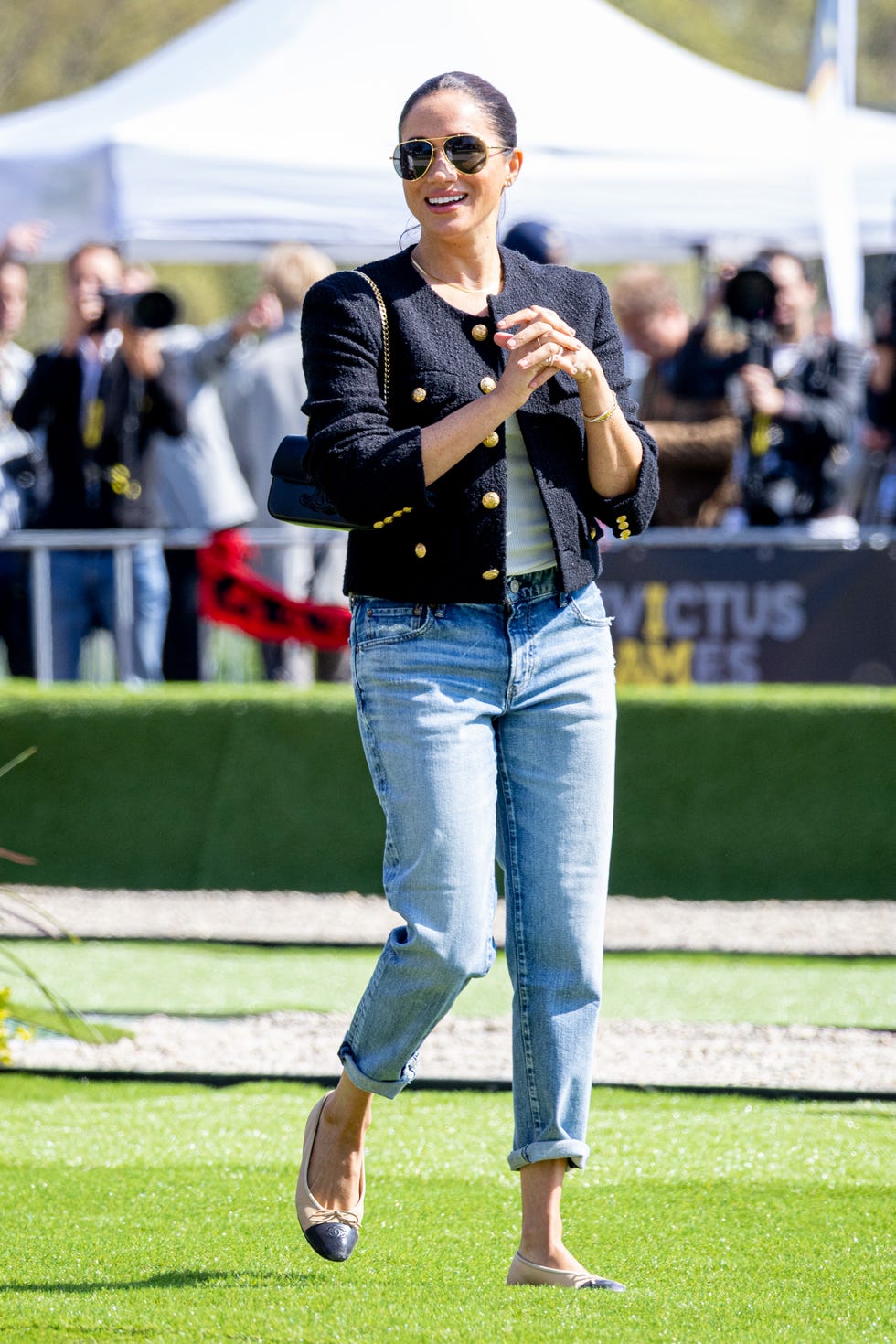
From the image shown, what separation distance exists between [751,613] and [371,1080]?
5.49 m

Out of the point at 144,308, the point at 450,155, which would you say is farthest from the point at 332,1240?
the point at 144,308

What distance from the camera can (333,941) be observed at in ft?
25.6

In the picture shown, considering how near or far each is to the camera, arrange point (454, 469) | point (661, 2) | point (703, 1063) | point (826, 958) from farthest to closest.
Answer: point (661, 2), point (826, 958), point (703, 1063), point (454, 469)

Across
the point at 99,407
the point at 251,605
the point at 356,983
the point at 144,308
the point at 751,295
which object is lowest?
the point at 356,983

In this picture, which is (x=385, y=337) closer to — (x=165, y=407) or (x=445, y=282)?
(x=445, y=282)

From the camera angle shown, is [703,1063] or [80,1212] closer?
[80,1212]

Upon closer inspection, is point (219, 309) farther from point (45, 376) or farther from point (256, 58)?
point (45, 376)

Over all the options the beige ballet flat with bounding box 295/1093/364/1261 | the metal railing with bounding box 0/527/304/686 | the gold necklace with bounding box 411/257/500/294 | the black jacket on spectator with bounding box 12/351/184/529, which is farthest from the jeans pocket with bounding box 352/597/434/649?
the black jacket on spectator with bounding box 12/351/184/529

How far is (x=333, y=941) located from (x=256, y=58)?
6407 millimetres

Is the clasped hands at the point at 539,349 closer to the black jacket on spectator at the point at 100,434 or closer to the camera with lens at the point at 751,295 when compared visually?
the black jacket on spectator at the point at 100,434

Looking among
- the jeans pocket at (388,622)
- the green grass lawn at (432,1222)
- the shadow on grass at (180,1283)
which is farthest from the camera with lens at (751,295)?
the shadow on grass at (180,1283)

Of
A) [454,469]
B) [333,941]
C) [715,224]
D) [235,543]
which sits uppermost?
[715,224]

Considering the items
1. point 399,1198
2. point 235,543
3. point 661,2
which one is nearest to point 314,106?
point 235,543

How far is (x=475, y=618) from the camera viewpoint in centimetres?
350
